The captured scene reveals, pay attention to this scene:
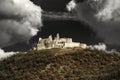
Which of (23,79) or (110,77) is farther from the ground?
(23,79)

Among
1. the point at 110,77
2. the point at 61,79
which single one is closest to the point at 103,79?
the point at 110,77

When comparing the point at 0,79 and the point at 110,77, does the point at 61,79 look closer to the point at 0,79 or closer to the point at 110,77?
the point at 0,79

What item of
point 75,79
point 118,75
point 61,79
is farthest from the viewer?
point 61,79

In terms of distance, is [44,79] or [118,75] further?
[44,79]

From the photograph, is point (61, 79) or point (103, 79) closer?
point (103, 79)

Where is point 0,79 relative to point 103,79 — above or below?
above

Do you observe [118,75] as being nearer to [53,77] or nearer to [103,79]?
[103,79]

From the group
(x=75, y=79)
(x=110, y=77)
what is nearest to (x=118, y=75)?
(x=110, y=77)

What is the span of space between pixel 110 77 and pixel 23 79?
83568 mm

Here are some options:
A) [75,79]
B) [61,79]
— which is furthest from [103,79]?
[61,79]

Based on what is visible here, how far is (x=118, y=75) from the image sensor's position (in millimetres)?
118812

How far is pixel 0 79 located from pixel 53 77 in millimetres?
19822

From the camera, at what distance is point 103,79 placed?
4921 inches

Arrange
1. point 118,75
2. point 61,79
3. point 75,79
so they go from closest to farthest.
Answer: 1. point 118,75
2. point 75,79
3. point 61,79
